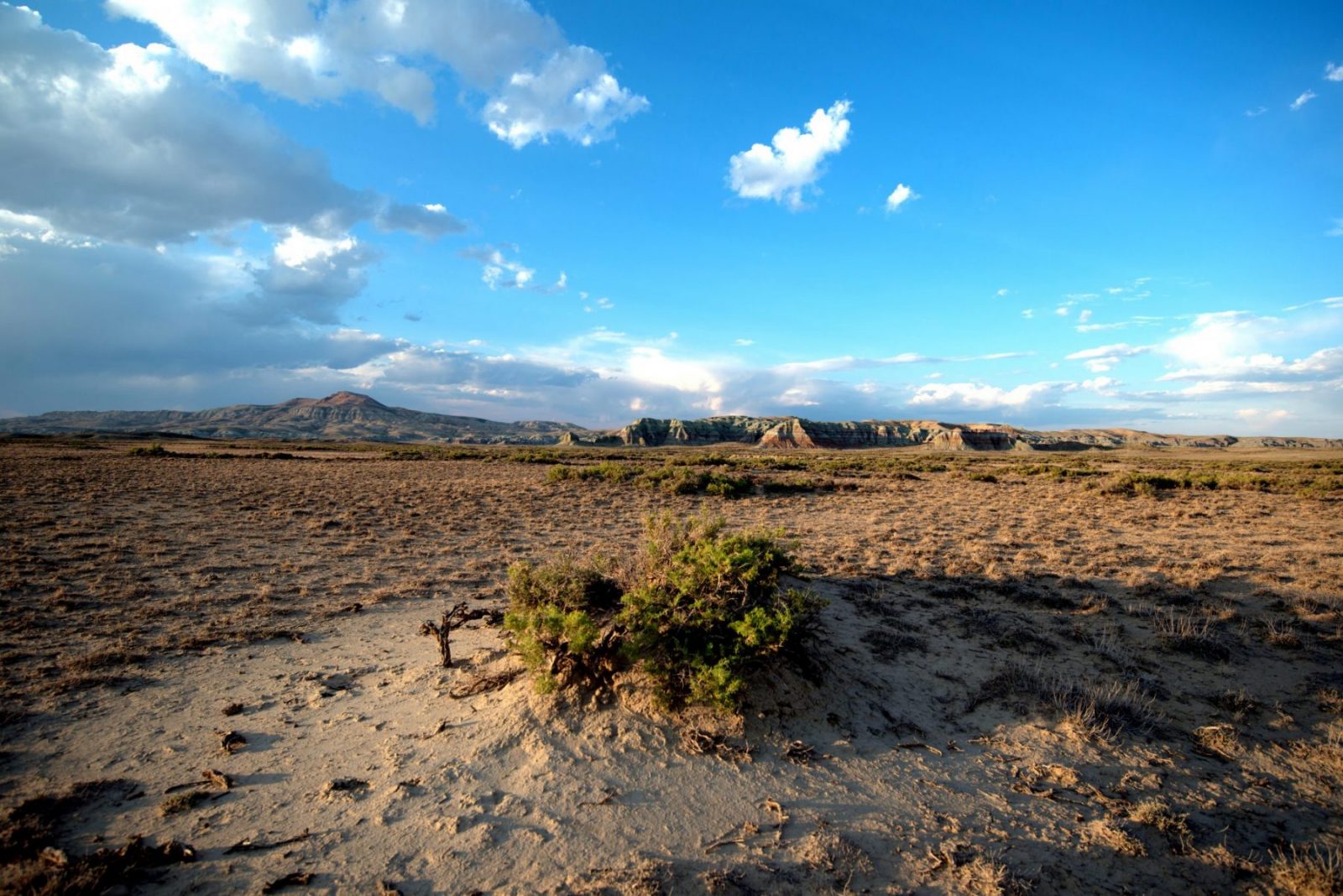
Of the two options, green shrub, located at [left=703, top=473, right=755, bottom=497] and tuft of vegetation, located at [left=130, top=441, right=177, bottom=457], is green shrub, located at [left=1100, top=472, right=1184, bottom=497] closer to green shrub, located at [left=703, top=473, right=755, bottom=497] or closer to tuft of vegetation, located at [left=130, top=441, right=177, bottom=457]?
green shrub, located at [left=703, top=473, right=755, bottom=497]

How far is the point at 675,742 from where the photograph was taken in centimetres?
462

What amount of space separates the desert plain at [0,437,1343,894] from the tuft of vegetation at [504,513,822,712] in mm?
256

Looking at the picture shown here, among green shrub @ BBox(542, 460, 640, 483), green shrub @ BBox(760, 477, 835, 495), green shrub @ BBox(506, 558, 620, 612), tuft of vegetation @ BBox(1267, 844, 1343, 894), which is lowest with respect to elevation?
tuft of vegetation @ BBox(1267, 844, 1343, 894)

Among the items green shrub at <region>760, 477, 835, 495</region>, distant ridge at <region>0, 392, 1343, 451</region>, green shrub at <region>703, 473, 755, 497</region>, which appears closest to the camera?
green shrub at <region>703, 473, 755, 497</region>

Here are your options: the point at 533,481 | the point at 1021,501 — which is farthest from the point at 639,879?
the point at 533,481

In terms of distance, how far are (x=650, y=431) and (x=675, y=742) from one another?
107 meters

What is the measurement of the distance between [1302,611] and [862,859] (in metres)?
8.74

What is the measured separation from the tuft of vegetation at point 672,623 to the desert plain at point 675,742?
26 centimetres

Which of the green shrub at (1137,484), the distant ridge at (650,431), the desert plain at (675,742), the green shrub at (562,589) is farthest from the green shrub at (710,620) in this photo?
the distant ridge at (650,431)

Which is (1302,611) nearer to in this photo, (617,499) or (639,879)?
(639,879)

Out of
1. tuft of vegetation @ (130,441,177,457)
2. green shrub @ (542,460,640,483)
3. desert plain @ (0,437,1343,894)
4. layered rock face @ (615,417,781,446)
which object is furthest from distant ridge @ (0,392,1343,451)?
desert plain @ (0,437,1343,894)

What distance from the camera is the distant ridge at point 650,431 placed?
4190 inches

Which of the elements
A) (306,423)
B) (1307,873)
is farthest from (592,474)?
(306,423)

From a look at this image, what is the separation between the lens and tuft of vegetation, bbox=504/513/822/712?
4.89 metres
